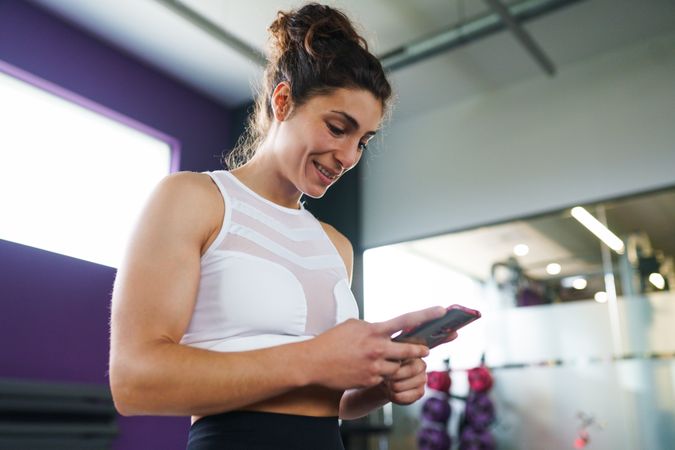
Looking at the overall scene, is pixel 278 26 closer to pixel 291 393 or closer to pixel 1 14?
pixel 291 393

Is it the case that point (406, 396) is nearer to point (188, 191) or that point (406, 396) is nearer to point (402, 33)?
point (188, 191)

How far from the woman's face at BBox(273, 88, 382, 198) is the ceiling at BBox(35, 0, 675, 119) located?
7.13 feet

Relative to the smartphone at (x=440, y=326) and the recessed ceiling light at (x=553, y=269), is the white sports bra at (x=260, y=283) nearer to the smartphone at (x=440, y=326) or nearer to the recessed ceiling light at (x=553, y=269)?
the smartphone at (x=440, y=326)

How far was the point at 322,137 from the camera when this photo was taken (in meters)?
1.00

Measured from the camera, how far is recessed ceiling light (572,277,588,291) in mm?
3524

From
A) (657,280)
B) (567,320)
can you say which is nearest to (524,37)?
(657,280)

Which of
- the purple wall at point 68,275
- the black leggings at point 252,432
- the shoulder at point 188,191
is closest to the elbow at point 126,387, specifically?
the black leggings at point 252,432

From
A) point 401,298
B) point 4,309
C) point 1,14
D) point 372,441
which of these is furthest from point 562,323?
point 1,14

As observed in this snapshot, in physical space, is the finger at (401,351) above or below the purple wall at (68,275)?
below

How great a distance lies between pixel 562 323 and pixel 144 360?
3.23 m

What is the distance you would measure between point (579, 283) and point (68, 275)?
2.69m

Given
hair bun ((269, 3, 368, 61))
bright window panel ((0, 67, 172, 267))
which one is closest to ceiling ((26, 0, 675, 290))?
bright window panel ((0, 67, 172, 267))

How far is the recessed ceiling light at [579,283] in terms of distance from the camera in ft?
11.6

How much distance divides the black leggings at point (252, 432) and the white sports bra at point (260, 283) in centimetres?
Result: 9
